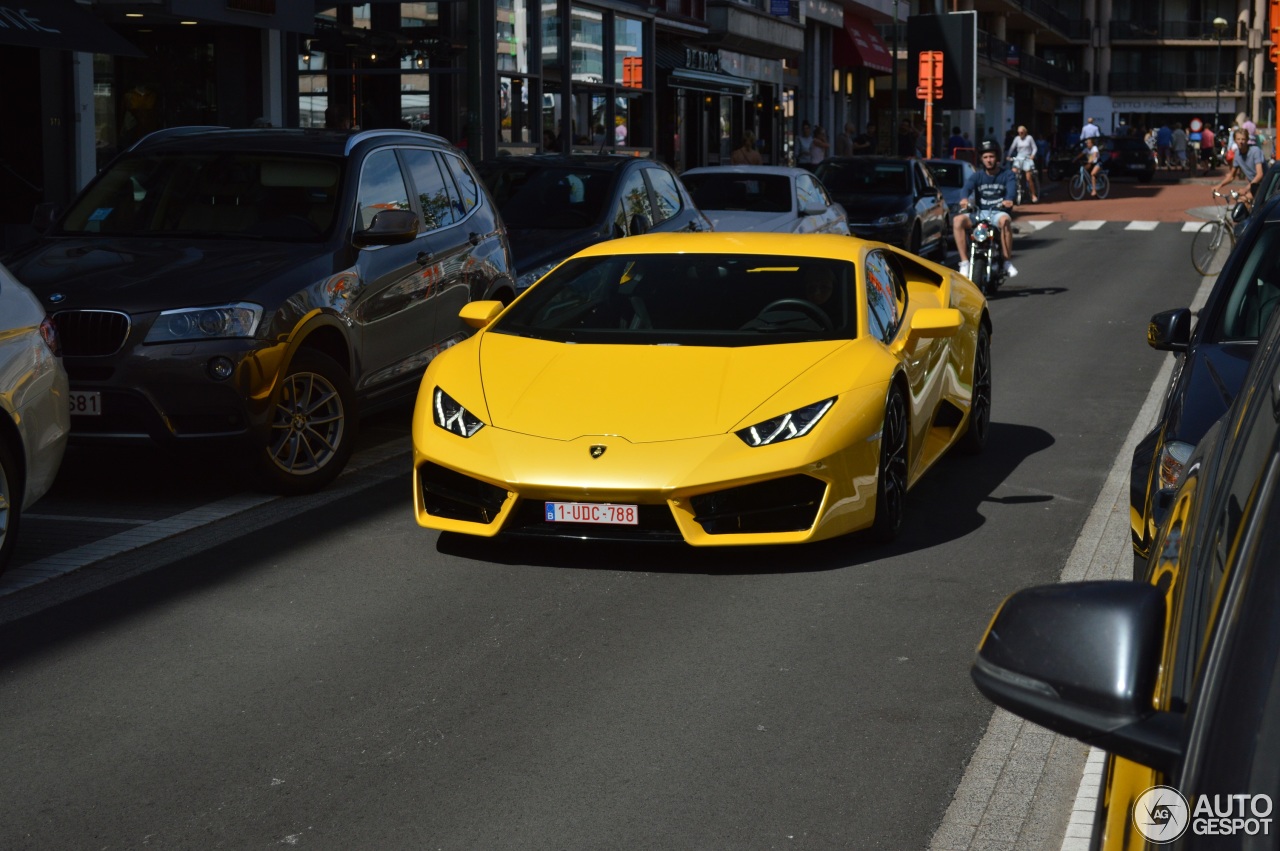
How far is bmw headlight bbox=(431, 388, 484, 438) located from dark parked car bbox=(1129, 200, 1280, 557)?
2.60 m

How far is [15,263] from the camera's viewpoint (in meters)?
9.38

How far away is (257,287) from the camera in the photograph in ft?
28.8

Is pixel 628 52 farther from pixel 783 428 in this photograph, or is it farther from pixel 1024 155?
pixel 783 428

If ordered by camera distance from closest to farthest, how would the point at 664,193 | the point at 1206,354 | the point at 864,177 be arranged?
the point at 1206,354, the point at 664,193, the point at 864,177

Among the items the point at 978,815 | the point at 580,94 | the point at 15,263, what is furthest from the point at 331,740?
the point at 580,94

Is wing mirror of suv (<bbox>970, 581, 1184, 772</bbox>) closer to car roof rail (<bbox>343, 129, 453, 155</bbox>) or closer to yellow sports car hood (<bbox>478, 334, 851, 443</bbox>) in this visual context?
yellow sports car hood (<bbox>478, 334, 851, 443</bbox>)

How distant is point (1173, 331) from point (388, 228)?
4.23 m

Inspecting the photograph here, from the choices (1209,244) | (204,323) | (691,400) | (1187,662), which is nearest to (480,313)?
(204,323)

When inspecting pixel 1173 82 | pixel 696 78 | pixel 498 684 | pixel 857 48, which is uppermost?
pixel 1173 82

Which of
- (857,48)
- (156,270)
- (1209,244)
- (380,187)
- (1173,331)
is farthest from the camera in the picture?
(857,48)

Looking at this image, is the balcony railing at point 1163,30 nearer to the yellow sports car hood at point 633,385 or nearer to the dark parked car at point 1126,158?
the dark parked car at point 1126,158

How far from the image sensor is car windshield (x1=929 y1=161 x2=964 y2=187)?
31094 millimetres

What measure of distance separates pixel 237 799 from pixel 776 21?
41136 mm

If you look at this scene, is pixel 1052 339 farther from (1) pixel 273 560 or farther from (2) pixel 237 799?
(2) pixel 237 799
